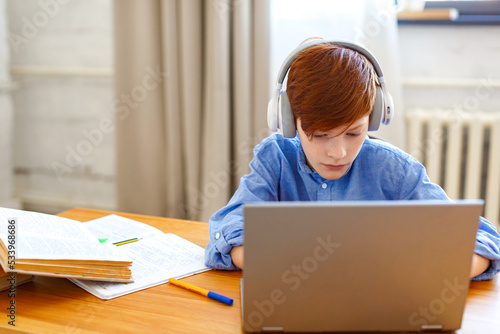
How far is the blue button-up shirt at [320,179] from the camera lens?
107 cm

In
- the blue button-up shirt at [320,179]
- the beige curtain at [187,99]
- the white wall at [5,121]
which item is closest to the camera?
Answer: the blue button-up shirt at [320,179]

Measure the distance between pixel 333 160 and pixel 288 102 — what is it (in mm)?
145

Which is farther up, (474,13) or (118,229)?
(474,13)

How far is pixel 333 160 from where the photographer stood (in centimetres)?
96

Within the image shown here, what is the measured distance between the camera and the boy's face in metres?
0.94

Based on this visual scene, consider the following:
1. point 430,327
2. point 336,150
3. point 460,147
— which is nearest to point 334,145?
point 336,150

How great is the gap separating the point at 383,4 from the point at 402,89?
37 cm

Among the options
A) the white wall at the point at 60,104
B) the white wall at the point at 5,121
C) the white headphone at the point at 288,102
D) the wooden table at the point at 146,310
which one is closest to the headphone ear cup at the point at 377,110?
the white headphone at the point at 288,102

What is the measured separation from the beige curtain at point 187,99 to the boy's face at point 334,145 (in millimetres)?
1127

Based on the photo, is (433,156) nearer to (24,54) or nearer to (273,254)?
(273,254)

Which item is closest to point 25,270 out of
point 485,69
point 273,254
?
point 273,254

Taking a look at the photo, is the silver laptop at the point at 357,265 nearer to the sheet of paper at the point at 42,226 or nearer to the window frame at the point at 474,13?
the sheet of paper at the point at 42,226

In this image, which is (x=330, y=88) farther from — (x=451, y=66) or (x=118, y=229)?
(x=451, y=66)

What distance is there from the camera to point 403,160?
1.10 meters
